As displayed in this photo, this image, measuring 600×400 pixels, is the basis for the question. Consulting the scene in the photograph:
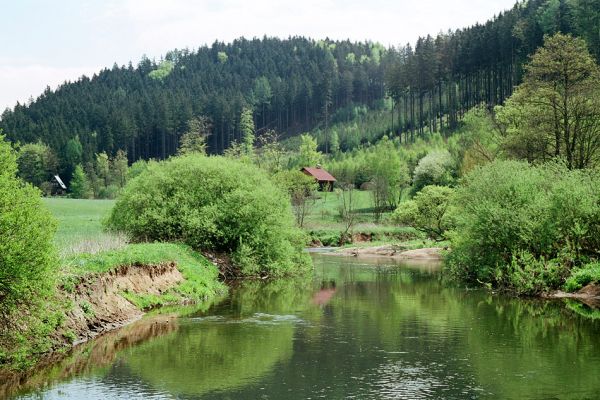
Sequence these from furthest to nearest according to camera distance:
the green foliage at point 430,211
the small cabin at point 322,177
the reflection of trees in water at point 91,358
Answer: the small cabin at point 322,177 < the green foliage at point 430,211 < the reflection of trees in water at point 91,358

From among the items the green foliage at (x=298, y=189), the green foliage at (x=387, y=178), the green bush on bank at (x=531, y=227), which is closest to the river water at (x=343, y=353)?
the green bush on bank at (x=531, y=227)

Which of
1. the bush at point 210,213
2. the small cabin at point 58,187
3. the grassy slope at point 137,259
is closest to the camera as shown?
the grassy slope at point 137,259

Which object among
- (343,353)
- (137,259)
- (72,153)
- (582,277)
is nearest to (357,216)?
(582,277)

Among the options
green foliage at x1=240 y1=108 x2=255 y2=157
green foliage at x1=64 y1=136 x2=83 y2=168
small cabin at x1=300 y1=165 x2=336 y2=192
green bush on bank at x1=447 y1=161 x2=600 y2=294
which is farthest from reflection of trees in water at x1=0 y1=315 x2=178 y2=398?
green foliage at x1=240 y1=108 x2=255 y2=157

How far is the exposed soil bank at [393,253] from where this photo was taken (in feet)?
257

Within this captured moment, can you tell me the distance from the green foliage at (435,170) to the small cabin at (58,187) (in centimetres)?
8747

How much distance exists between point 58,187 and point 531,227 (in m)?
138

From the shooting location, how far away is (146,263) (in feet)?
127

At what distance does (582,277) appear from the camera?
142ft

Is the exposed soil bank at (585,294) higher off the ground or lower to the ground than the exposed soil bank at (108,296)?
lower

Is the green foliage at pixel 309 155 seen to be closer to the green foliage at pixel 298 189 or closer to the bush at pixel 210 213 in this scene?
the green foliage at pixel 298 189

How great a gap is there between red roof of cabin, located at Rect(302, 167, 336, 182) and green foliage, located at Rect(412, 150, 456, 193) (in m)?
27.2

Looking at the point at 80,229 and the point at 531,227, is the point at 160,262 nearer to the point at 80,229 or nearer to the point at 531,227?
the point at 80,229

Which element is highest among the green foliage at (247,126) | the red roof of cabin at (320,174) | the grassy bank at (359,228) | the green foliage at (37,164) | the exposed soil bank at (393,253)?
the green foliage at (247,126)
